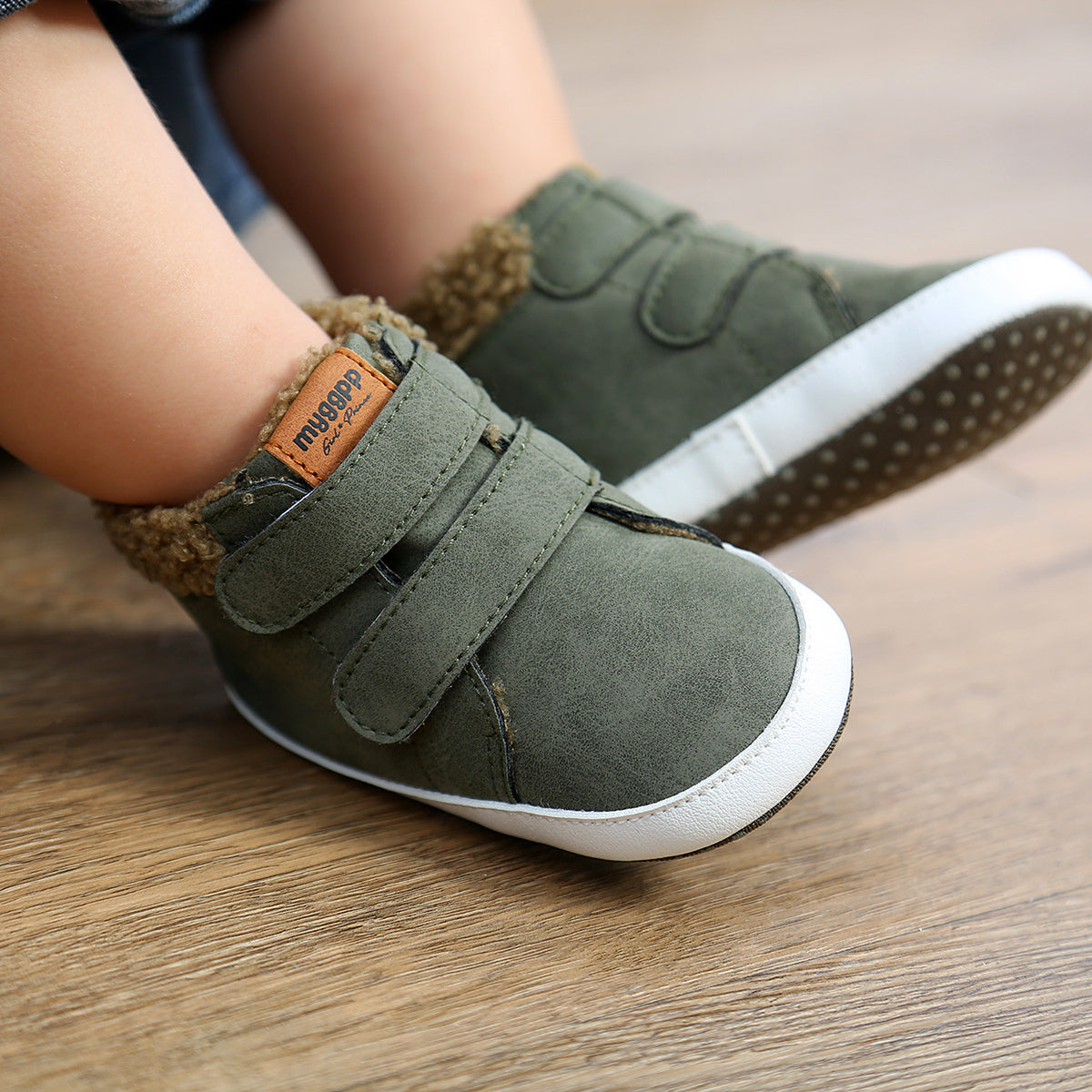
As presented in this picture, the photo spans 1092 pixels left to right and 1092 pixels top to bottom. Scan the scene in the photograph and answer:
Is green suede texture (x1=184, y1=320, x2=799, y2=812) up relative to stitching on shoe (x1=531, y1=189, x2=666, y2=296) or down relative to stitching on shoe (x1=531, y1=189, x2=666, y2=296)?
down

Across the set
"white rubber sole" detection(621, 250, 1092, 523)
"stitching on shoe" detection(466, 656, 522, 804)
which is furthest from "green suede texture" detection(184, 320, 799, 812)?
"white rubber sole" detection(621, 250, 1092, 523)

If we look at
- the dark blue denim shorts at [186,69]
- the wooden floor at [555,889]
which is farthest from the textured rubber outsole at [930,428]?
the dark blue denim shorts at [186,69]

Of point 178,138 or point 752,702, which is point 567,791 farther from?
point 178,138

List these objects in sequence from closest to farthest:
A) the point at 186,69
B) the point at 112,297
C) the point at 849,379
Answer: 1. the point at 112,297
2. the point at 849,379
3. the point at 186,69

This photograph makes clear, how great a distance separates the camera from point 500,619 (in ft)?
1.45

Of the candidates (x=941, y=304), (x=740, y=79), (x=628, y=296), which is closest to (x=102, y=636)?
(x=628, y=296)

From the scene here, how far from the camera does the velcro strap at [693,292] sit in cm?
61

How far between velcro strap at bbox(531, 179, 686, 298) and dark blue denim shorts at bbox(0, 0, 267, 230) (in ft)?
0.70

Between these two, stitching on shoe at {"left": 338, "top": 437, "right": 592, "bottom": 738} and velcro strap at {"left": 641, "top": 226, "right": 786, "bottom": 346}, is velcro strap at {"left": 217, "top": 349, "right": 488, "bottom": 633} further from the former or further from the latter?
velcro strap at {"left": 641, "top": 226, "right": 786, "bottom": 346}

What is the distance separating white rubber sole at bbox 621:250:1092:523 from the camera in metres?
0.57

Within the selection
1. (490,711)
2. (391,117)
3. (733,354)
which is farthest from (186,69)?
(490,711)

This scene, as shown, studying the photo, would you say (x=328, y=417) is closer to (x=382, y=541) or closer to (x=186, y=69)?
(x=382, y=541)

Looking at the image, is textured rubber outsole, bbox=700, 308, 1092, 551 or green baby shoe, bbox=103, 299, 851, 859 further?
textured rubber outsole, bbox=700, 308, 1092, 551

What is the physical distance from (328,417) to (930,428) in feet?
1.13
